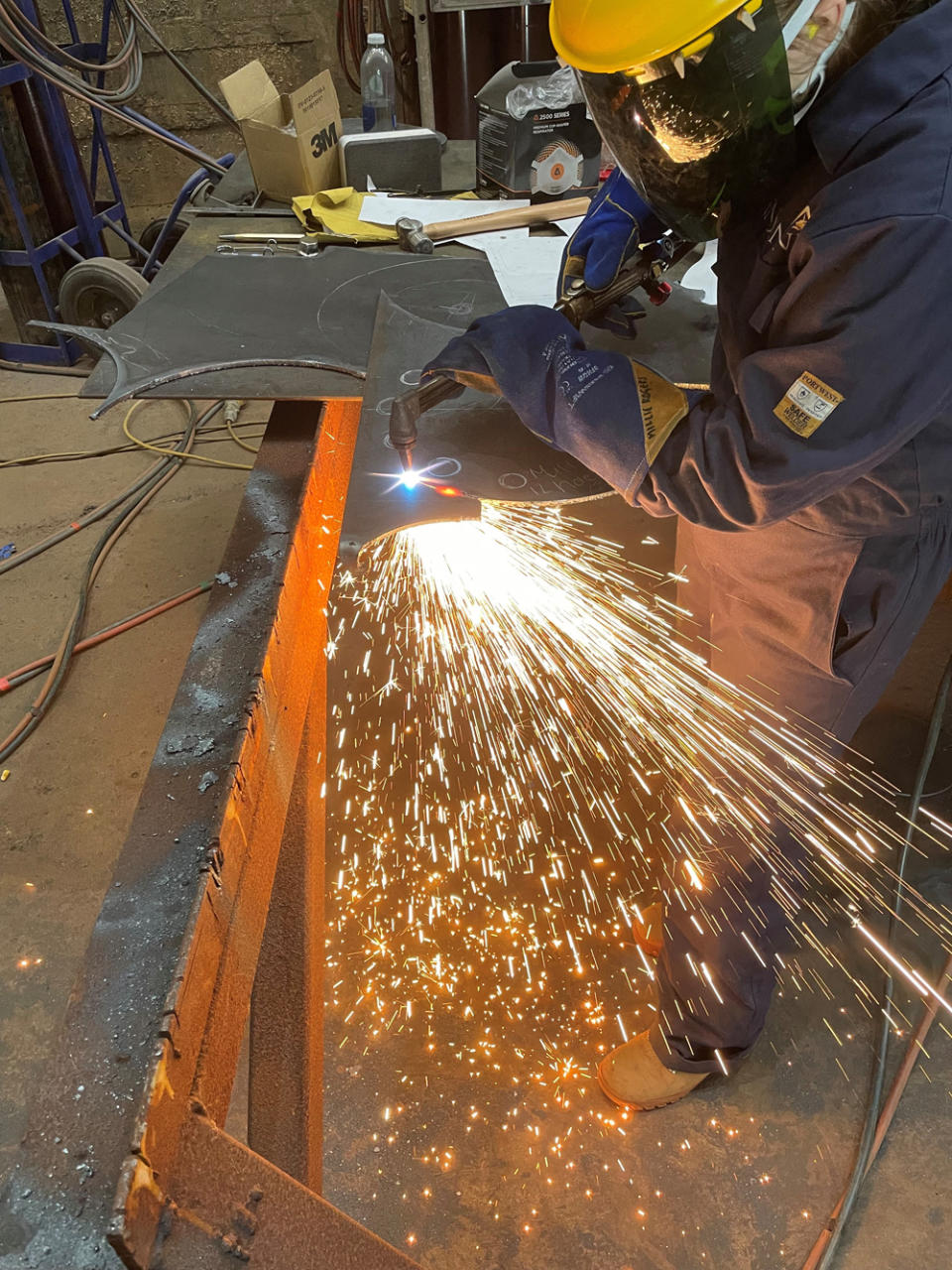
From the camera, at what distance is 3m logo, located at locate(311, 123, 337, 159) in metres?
2.71

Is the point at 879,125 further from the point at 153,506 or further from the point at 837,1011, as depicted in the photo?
the point at 153,506

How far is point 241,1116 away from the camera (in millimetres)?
1900

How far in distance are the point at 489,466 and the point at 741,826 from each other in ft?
2.57

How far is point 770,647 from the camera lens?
1.44 meters

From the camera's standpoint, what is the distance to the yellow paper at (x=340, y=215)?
2.40 m

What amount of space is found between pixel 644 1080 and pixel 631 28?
73.1 inches

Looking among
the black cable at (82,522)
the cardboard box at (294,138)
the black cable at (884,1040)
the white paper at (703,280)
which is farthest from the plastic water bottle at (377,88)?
the black cable at (884,1040)

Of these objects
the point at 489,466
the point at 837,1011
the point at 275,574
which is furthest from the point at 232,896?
the point at 837,1011

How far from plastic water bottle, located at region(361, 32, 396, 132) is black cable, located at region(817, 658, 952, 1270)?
8.61 feet

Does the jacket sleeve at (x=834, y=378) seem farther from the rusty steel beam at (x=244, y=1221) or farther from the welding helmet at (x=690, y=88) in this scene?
the rusty steel beam at (x=244, y=1221)

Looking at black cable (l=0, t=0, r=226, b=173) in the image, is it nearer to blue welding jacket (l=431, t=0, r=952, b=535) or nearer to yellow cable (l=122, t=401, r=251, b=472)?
yellow cable (l=122, t=401, r=251, b=472)

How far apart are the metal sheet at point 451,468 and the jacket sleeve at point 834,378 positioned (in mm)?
320

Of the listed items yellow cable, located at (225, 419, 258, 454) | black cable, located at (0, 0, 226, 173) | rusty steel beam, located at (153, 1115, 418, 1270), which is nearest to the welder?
rusty steel beam, located at (153, 1115, 418, 1270)

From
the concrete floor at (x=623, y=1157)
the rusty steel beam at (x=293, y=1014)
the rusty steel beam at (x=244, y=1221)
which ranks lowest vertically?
the concrete floor at (x=623, y=1157)
